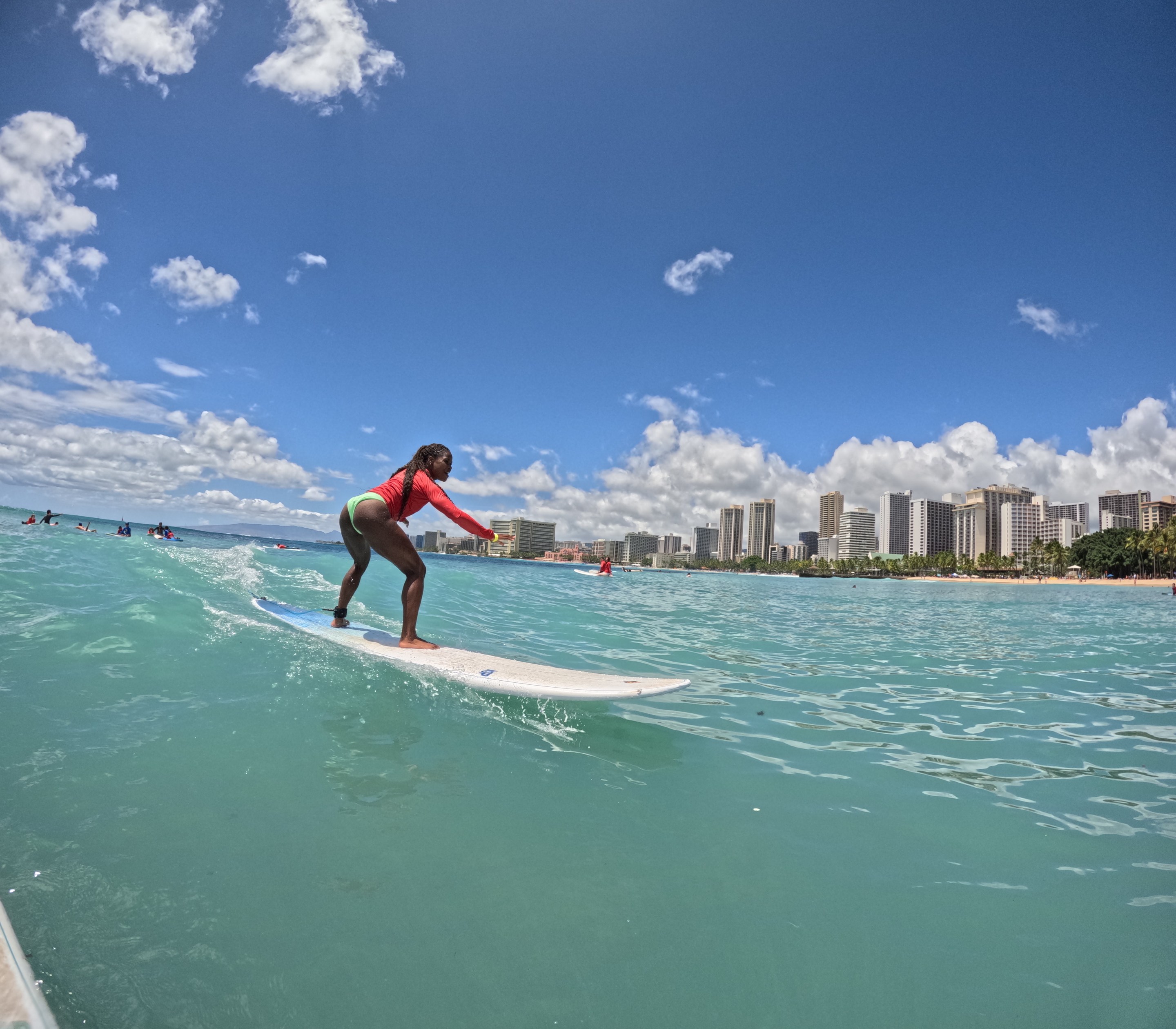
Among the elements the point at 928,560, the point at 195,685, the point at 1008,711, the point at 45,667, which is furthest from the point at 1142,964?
the point at 928,560

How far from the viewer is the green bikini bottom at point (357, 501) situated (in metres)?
6.66

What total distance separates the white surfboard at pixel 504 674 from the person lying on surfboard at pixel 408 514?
1.25ft

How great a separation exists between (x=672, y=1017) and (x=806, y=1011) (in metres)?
0.45

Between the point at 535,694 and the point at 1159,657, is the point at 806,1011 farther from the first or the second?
the point at 1159,657

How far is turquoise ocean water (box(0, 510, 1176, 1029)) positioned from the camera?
1.91m

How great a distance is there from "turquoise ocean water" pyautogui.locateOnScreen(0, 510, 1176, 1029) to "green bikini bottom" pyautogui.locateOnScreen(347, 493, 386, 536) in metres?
1.69

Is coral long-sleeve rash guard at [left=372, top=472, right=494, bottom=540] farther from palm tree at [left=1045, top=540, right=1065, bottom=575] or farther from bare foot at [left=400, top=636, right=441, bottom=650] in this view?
palm tree at [left=1045, top=540, right=1065, bottom=575]

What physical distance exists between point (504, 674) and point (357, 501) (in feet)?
9.59

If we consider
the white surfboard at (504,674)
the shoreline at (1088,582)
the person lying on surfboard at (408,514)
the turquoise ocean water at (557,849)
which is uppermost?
the person lying on surfboard at (408,514)

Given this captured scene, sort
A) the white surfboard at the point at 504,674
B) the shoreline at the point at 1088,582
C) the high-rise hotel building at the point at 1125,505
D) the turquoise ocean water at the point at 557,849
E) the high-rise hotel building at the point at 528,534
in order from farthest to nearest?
the high-rise hotel building at the point at 1125,505 → the high-rise hotel building at the point at 528,534 → the shoreline at the point at 1088,582 → the white surfboard at the point at 504,674 → the turquoise ocean water at the point at 557,849

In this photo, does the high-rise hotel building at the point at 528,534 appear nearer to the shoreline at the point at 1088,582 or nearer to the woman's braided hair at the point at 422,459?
the shoreline at the point at 1088,582

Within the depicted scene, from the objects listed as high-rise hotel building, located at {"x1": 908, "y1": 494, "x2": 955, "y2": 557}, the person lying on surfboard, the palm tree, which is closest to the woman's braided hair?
the person lying on surfboard

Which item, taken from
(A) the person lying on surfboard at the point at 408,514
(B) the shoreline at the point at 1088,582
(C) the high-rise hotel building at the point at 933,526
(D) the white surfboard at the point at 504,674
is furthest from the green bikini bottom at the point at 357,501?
(C) the high-rise hotel building at the point at 933,526

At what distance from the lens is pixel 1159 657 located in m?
10.0
